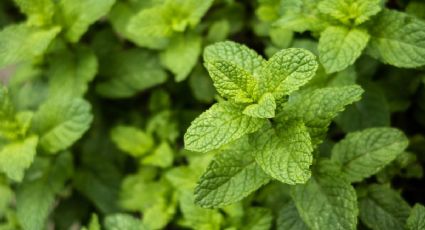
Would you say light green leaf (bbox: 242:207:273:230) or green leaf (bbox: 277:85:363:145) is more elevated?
green leaf (bbox: 277:85:363:145)

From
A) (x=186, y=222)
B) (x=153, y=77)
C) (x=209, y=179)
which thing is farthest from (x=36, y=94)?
(x=209, y=179)

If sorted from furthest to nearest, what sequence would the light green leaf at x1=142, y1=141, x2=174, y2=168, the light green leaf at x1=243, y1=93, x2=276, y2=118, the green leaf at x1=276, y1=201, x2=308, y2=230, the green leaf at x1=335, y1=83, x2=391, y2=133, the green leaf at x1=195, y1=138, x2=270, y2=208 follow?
the light green leaf at x1=142, y1=141, x2=174, y2=168 → the green leaf at x1=335, y1=83, x2=391, y2=133 → the green leaf at x1=276, y1=201, x2=308, y2=230 → the green leaf at x1=195, y1=138, x2=270, y2=208 → the light green leaf at x1=243, y1=93, x2=276, y2=118

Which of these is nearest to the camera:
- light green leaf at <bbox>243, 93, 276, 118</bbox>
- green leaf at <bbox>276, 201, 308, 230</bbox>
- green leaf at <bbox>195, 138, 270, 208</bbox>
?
light green leaf at <bbox>243, 93, 276, 118</bbox>

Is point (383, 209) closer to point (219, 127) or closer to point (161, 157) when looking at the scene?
point (219, 127)

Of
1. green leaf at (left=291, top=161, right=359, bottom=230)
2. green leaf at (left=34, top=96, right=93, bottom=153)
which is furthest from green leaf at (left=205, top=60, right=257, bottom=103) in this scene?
green leaf at (left=34, top=96, right=93, bottom=153)

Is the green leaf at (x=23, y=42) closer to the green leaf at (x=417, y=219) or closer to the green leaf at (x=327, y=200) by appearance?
the green leaf at (x=327, y=200)

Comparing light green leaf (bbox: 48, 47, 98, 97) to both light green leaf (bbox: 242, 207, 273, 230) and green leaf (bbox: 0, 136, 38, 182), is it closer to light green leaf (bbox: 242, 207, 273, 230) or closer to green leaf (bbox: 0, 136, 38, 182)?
green leaf (bbox: 0, 136, 38, 182)

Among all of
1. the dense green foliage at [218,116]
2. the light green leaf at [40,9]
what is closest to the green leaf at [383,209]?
the dense green foliage at [218,116]

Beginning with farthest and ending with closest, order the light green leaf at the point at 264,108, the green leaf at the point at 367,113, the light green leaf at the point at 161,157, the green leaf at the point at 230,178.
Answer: the light green leaf at the point at 161,157 < the green leaf at the point at 367,113 < the green leaf at the point at 230,178 < the light green leaf at the point at 264,108
